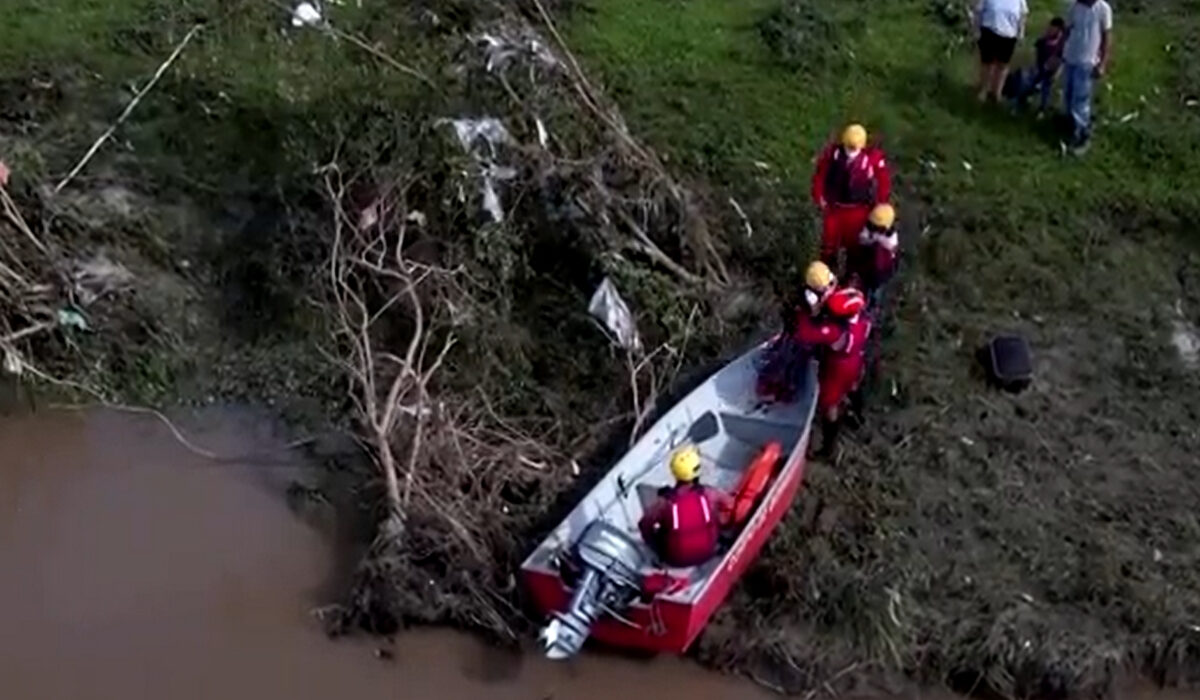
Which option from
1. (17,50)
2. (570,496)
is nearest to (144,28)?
(17,50)

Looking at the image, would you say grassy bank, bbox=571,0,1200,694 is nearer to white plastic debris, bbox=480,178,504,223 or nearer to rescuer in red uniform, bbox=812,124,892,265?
rescuer in red uniform, bbox=812,124,892,265

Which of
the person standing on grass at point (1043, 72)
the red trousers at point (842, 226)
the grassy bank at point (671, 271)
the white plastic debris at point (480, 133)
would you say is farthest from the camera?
the person standing on grass at point (1043, 72)

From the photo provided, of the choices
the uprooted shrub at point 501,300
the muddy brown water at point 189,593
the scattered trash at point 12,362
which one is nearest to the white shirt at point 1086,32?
the uprooted shrub at point 501,300

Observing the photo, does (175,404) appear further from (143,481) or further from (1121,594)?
(1121,594)

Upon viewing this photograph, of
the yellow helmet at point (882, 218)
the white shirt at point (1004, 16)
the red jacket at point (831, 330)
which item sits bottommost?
the red jacket at point (831, 330)

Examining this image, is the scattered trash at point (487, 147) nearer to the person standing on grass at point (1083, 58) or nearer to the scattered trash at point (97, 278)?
the scattered trash at point (97, 278)

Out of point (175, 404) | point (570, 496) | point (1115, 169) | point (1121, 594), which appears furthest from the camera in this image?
point (1115, 169)
